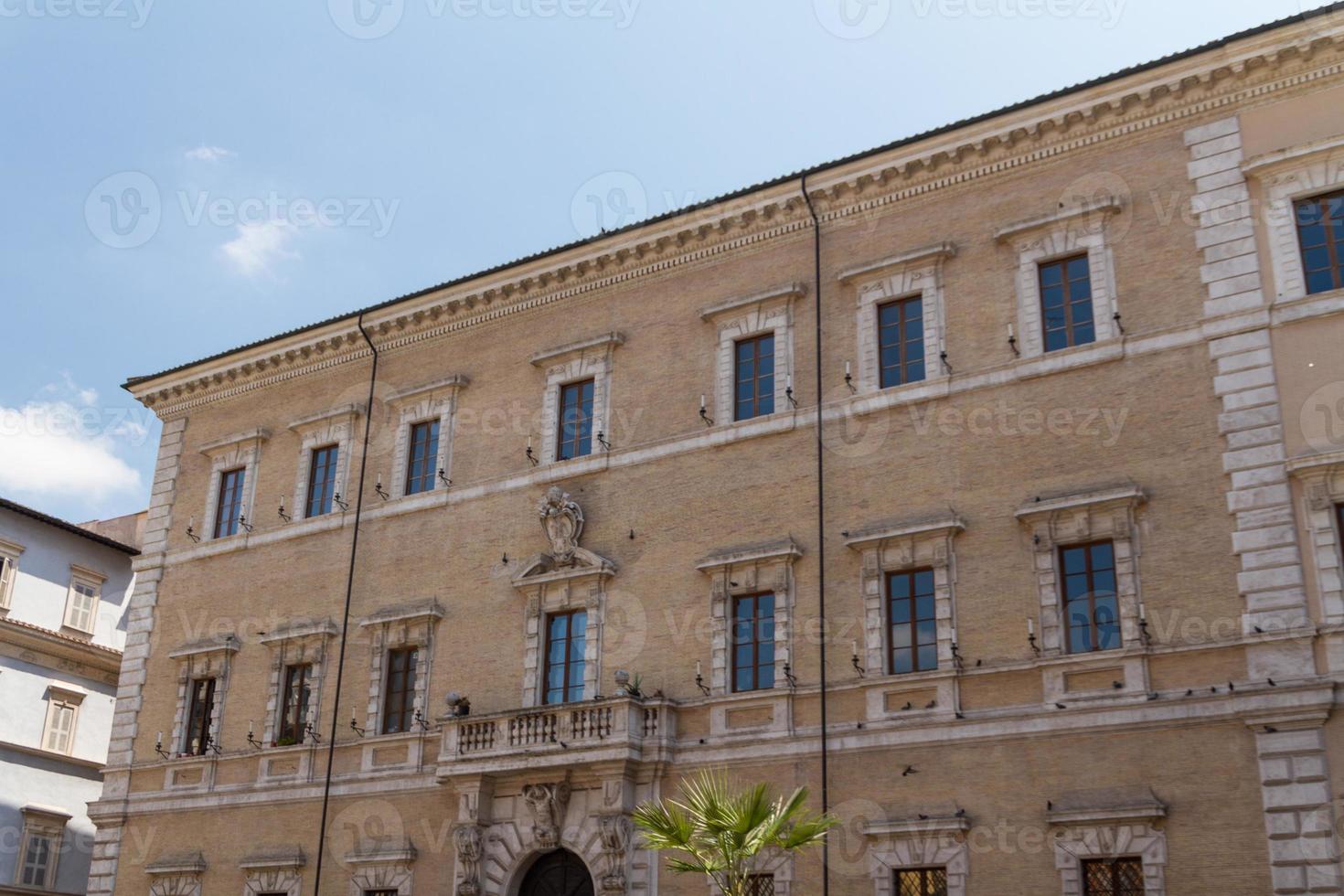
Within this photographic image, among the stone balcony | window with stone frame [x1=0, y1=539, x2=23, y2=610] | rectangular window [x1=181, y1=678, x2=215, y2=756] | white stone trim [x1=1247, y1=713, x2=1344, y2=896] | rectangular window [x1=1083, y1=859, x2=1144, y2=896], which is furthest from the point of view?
window with stone frame [x1=0, y1=539, x2=23, y2=610]

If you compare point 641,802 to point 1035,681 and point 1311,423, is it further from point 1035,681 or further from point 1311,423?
point 1311,423

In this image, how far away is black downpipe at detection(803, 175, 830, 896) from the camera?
21.1 metres

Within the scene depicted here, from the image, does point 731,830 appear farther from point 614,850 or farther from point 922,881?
point 614,850

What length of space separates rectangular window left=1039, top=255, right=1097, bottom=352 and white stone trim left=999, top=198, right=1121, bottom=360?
0.38 ft

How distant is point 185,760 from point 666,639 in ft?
38.4

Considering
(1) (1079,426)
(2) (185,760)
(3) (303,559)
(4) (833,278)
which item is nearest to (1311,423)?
(1) (1079,426)

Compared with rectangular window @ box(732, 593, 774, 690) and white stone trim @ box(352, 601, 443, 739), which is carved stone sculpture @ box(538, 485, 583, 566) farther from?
rectangular window @ box(732, 593, 774, 690)

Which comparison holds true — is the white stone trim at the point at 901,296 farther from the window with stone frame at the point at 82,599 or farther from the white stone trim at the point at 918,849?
the window with stone frame at the point at 82,599

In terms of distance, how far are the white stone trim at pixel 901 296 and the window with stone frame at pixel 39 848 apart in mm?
25650

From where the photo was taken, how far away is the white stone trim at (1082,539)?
20.0 m

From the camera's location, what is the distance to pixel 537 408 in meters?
27.5

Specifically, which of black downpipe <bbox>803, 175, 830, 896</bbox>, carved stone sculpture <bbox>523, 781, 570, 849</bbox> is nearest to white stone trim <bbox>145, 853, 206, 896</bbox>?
carved stone sculpture <bbox>523, 781, 570, 849</bbox>

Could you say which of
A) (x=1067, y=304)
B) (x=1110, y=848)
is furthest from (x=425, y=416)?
(x=1110, y=848)

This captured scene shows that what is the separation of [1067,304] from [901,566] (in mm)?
4876
